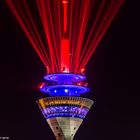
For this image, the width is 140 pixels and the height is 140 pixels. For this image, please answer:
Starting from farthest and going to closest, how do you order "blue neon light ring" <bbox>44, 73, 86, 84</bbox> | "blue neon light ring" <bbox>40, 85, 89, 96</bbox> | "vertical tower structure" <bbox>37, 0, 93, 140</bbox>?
"blue neon light ring" <bbox>40, 85, 89, 96</bbox>
"vertical tower structure" <bbox>37, 0, 93, 140</bbox>
"blue neon light ring" <bbox>44, 73, 86, 84</bbox>

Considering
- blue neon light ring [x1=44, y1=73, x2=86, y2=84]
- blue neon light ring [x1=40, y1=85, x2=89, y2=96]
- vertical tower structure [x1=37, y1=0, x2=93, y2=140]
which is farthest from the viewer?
blue neon light ring [x1=40, y1=85, x2=89, y2=96]

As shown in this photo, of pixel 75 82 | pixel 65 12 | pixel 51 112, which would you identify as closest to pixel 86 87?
pixel 75 82

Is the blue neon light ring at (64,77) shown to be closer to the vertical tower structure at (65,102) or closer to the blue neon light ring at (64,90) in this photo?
the vertical tower structure at (65,102)

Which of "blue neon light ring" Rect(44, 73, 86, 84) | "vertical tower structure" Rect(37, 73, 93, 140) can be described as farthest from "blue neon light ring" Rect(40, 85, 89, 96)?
"blue neon light ring" Rect(44, 73, 86, 84)

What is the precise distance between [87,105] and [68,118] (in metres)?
2.55

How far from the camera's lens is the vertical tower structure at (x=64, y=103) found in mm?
50688

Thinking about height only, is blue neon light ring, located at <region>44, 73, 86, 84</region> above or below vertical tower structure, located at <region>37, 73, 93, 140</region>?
above

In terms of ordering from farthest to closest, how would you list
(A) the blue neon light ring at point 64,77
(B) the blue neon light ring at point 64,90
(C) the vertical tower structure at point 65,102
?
(B) the blue neon light ring at point 64,90 < (C) the vertical tower structure at point 65,102 < (A) the blue neon light ring at point 64,77

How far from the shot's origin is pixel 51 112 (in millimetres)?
52188

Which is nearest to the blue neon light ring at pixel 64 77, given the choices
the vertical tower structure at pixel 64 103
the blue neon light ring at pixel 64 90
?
the vertical tower structure at pixel 64 103

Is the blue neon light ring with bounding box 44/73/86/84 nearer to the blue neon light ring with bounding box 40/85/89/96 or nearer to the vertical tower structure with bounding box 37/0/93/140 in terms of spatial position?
the vertical tower structure with bounding box 37/0/93/140

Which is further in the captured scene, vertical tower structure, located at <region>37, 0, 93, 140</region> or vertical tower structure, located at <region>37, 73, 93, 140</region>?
vertical tower structure, located at <region>37, 73, 93, 140</region>

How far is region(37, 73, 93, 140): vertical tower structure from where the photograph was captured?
50.7m

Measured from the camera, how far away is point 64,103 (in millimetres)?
51219
